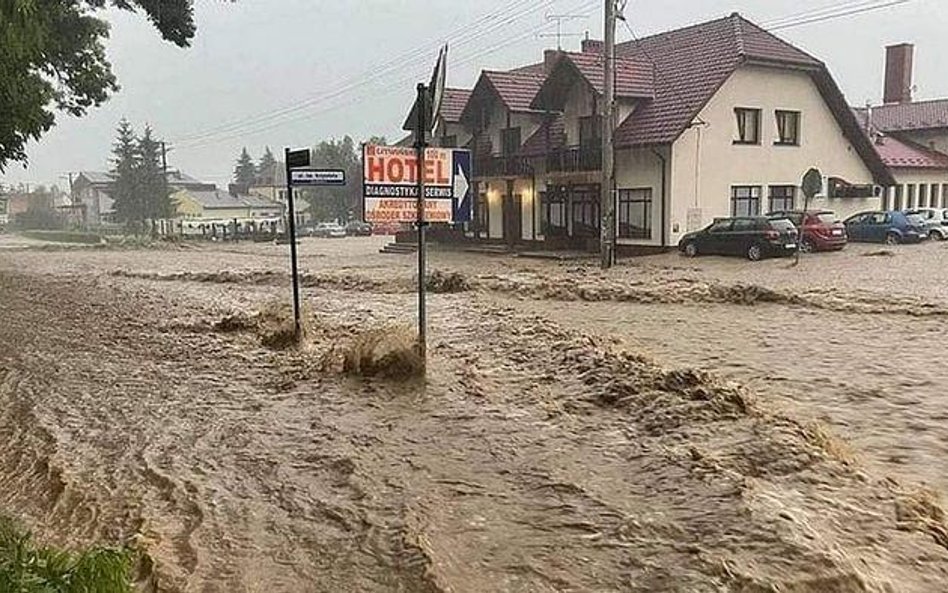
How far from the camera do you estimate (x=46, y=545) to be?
471cm

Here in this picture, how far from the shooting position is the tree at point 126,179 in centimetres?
6600

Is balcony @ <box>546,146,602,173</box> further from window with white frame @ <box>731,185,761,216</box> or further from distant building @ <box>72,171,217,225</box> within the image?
distant building @ <box>72,171,217,225</box>

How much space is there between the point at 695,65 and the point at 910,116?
17.9 meters

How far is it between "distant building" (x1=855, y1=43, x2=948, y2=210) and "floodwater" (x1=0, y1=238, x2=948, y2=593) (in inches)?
1005

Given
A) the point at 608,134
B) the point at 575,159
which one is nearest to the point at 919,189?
the point at 575,159

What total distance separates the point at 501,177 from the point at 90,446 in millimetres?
29501

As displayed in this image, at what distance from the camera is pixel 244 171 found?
11819cm

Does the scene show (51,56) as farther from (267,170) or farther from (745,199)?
(267,170)

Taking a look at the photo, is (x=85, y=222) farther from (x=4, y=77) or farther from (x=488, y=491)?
(x=488, y=491)

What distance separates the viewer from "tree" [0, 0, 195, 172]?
779cm

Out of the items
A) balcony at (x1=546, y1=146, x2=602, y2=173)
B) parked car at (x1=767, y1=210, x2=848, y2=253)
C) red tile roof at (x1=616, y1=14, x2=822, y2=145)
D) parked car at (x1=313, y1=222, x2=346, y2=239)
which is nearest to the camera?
parked car at (x1=767, y1=210, x2=848, y2=253)

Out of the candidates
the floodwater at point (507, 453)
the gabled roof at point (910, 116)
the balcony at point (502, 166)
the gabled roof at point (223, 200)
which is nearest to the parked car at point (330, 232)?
the balcony at point (502, 166)

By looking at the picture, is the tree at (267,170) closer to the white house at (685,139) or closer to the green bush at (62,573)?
the white house at (685,139)

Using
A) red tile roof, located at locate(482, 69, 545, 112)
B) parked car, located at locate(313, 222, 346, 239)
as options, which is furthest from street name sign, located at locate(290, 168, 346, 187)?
parked car, located at locate(313, 222, 346, 239)
